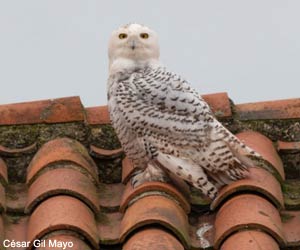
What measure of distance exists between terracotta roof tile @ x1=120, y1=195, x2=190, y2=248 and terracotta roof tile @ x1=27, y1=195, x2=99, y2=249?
0.12m

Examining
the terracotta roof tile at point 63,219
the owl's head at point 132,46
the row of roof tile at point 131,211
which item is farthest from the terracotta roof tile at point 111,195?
the owl's head at point 132,46

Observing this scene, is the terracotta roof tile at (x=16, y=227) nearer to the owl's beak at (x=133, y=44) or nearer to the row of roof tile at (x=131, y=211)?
the row of roof tile at (x=131, y=211)

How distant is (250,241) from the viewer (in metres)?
4.16

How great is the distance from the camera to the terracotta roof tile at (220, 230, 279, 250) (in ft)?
13.6

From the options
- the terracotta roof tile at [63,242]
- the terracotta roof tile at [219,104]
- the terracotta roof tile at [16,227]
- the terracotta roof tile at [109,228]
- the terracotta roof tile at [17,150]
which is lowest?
the terracotta roof tile at [109,228]

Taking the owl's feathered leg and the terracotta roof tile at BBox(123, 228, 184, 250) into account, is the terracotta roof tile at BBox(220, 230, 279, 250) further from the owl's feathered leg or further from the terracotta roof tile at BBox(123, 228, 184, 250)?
the owl's feathered leg

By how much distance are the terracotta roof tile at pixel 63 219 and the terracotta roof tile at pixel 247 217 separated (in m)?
0.46

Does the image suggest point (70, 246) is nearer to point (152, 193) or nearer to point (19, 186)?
point (152, 193)

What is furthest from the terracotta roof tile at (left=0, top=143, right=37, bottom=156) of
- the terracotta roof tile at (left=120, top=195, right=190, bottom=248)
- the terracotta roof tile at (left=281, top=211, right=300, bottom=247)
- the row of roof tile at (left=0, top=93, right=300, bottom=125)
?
the terracotta roof tile at (left=281, top=211, right=300, bottom=247)

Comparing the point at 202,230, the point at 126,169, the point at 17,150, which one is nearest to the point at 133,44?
the point at 126,169

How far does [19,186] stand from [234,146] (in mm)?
925

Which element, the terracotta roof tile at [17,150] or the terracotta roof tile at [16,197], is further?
the terracotta roof tile at [17,150]

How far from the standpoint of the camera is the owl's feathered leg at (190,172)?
477 cm

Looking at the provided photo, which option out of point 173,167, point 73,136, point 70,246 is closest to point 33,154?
point 73,136
